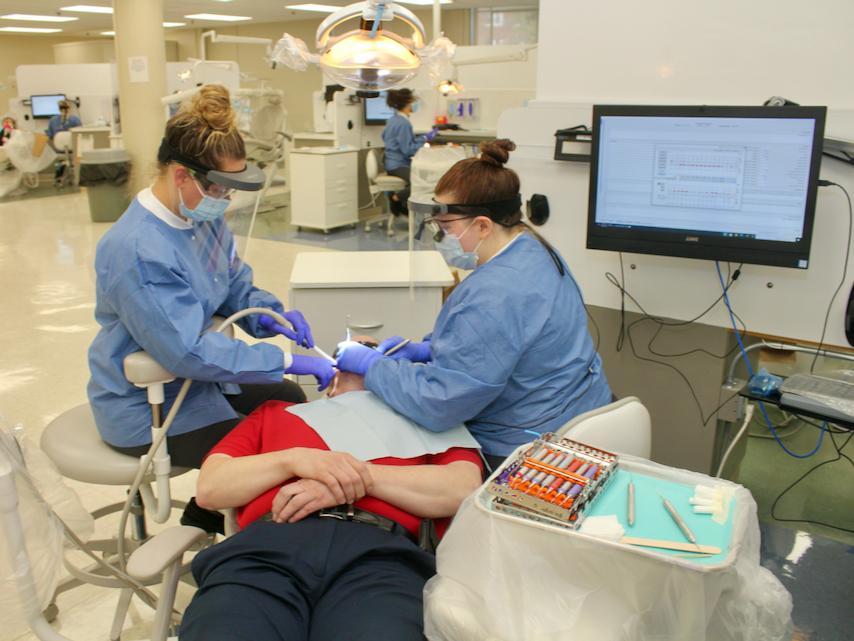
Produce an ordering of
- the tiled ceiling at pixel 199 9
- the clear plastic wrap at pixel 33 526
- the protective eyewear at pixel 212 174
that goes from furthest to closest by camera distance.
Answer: the tiled ceiling at pixel 199 9, the protective eyewear at pixel 212 174, the clear plastic wrap at pixel 33 526

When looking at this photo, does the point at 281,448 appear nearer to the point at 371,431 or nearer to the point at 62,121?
the point at 371,431

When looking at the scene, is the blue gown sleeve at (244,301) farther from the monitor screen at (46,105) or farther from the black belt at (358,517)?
the monitor screen at (46,105)

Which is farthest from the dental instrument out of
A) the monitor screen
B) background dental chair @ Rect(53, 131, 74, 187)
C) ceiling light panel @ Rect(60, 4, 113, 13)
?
ceiling light panel @ Rect(60, 4, 113, 13)

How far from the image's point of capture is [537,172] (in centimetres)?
245

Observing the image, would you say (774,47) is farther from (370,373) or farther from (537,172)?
(370,373)

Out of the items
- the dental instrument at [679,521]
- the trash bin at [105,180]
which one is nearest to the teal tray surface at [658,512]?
the dental instrument at [679,521]

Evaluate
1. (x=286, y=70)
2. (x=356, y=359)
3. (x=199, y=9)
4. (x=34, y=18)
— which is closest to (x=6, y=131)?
(x=199, y=9)

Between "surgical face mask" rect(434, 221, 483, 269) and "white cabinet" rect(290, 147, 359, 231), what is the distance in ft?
15.6

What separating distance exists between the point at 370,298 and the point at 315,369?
1.82ft

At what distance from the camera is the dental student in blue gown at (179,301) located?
1543mm

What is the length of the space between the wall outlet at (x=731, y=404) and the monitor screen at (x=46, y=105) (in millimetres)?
9535

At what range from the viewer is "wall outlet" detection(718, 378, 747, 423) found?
7.55 ft

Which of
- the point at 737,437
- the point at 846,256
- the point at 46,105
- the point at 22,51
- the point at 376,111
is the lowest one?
the point at 737,437

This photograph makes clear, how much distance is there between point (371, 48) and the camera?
178cm
